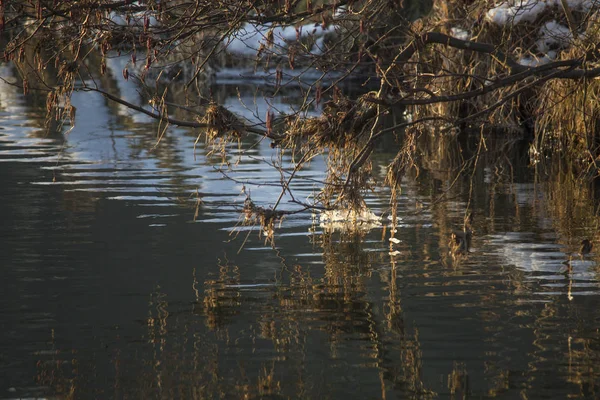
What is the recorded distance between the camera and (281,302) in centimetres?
809

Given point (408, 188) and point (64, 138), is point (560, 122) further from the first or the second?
point (64, 138)

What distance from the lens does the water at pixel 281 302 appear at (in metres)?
6.36

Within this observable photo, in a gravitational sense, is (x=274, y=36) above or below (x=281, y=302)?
above

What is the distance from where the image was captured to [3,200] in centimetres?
1254

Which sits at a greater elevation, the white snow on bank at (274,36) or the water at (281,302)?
the white snow on bank at (274,36)

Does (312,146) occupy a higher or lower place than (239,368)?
higher

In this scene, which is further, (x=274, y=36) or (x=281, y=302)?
A: (x=274, y=36)

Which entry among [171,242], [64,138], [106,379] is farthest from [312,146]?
[64,138]

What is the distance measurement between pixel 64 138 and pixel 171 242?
359 inches

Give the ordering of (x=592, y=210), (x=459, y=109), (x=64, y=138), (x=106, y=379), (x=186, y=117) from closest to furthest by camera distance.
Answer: (x=106, y=379)
(x=592, y=210)
(x=64, y=138)
(x=459, y=109)
(x=186, y=117)

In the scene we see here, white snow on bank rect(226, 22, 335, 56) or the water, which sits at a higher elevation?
white snow on bank rect(226, 22, 335, 56)

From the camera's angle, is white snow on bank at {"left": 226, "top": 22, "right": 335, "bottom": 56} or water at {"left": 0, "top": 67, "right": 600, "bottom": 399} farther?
white snow on bank at {"left": 226, "top": 22, "right": 335, "bottom": 56}

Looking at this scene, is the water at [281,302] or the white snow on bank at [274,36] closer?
the water at [281,302]

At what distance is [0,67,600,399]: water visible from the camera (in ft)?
20.9
